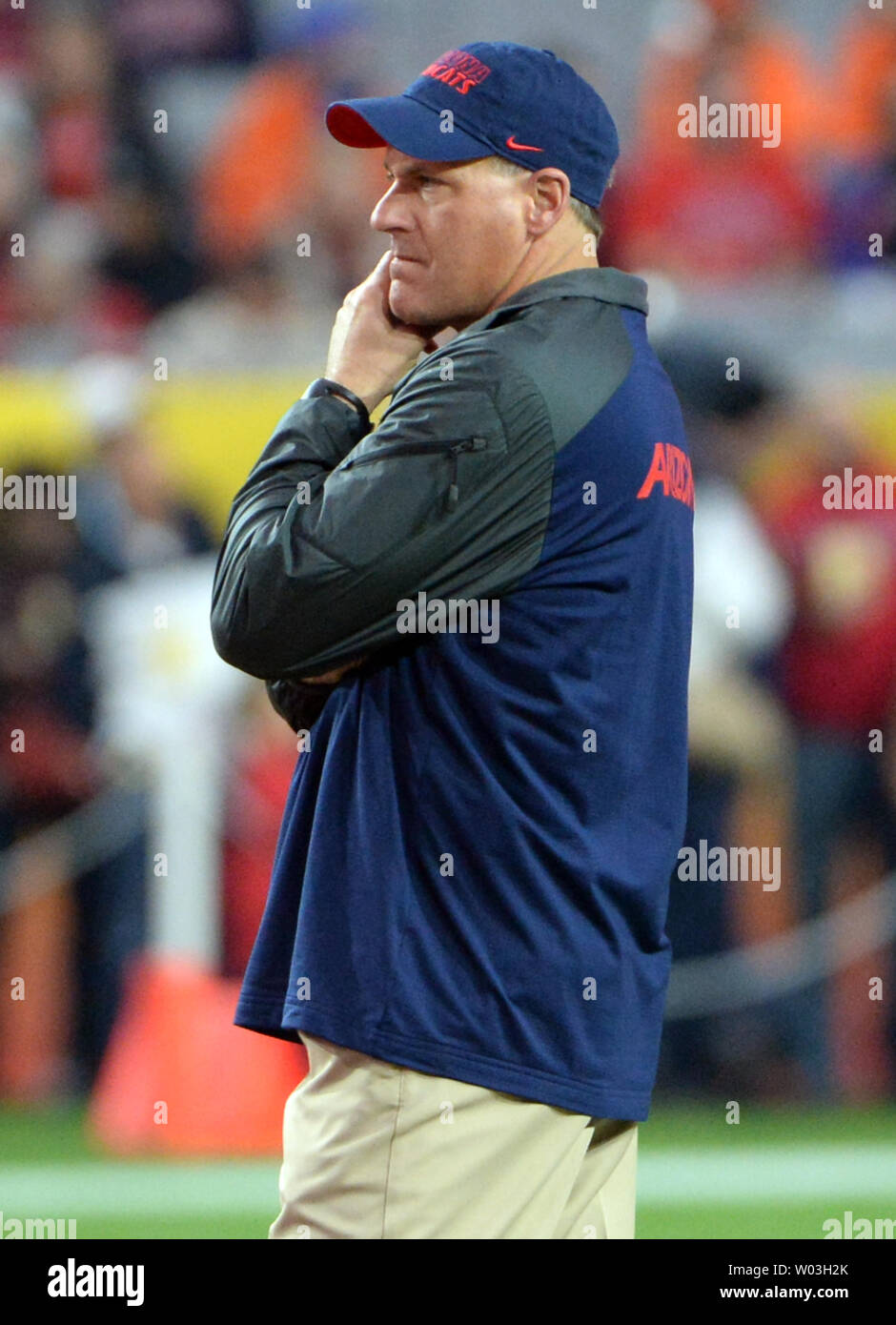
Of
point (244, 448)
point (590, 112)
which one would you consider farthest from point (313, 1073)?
point (244, 448)

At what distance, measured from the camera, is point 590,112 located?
2641 mm

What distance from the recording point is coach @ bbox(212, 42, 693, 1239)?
7.78ft

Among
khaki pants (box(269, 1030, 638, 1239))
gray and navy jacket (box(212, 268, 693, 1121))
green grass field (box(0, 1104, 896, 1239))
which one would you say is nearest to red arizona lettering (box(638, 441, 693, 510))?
gray and navy jacket (box(212, 268, 693, 1121))

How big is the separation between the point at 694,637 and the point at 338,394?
4.32 m

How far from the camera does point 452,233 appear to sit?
2.58 metres

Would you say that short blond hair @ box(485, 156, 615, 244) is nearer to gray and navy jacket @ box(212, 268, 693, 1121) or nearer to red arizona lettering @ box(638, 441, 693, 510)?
gray and navy jacket @ box(212, 268, 693, 1121)

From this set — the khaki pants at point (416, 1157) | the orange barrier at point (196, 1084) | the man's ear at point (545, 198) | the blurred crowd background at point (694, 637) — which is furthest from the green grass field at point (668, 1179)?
the man's ear at point (545, 198)

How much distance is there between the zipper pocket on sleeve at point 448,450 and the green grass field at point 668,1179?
2.89 metres

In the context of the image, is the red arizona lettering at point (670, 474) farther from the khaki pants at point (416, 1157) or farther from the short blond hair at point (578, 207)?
the khaki pants at point (416, 1157)

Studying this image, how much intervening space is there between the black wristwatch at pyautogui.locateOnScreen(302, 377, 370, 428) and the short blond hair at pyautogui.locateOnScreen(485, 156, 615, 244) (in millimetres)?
341

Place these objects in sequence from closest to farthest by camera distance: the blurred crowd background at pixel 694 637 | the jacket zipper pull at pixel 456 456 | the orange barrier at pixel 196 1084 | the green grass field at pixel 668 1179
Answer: the jacket zipper pull at pixel 456 456 → the green grass field at pixel 668 1179 → the orange barrier at pixel 196 1084 → the blurred crowd background at pixel 694 637

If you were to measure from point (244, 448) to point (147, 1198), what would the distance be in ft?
9.16

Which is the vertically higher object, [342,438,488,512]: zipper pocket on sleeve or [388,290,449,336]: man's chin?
[388,290,449,336]: man's chin

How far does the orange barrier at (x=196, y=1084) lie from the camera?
591 cm
